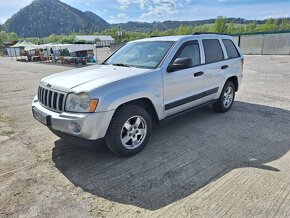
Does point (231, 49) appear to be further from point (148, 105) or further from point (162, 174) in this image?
point (162, 174)

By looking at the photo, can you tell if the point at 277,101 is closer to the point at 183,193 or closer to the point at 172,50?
the point at 172,50

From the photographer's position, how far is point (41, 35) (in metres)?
167

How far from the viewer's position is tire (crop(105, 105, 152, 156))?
3239 mm

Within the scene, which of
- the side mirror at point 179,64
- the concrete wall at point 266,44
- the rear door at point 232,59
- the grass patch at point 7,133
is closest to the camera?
the side mirror at point 179,64

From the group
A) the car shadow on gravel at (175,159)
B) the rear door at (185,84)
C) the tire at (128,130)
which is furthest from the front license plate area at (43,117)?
the rear door at (185,84)

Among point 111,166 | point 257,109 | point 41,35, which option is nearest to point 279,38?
point 257,109

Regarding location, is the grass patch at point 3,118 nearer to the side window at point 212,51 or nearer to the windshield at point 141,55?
the windshield at point 141,55

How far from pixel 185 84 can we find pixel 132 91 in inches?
49.3

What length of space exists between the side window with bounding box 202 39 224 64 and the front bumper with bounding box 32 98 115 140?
2570mm

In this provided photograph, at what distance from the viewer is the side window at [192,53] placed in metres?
4.18

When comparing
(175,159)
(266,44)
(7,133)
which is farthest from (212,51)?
(266,44)

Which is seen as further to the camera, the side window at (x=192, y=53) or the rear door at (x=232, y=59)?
the rear door at (x=232, y=59)

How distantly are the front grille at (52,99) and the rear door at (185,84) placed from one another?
5.21 ft

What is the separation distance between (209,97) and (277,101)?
9.11ft
